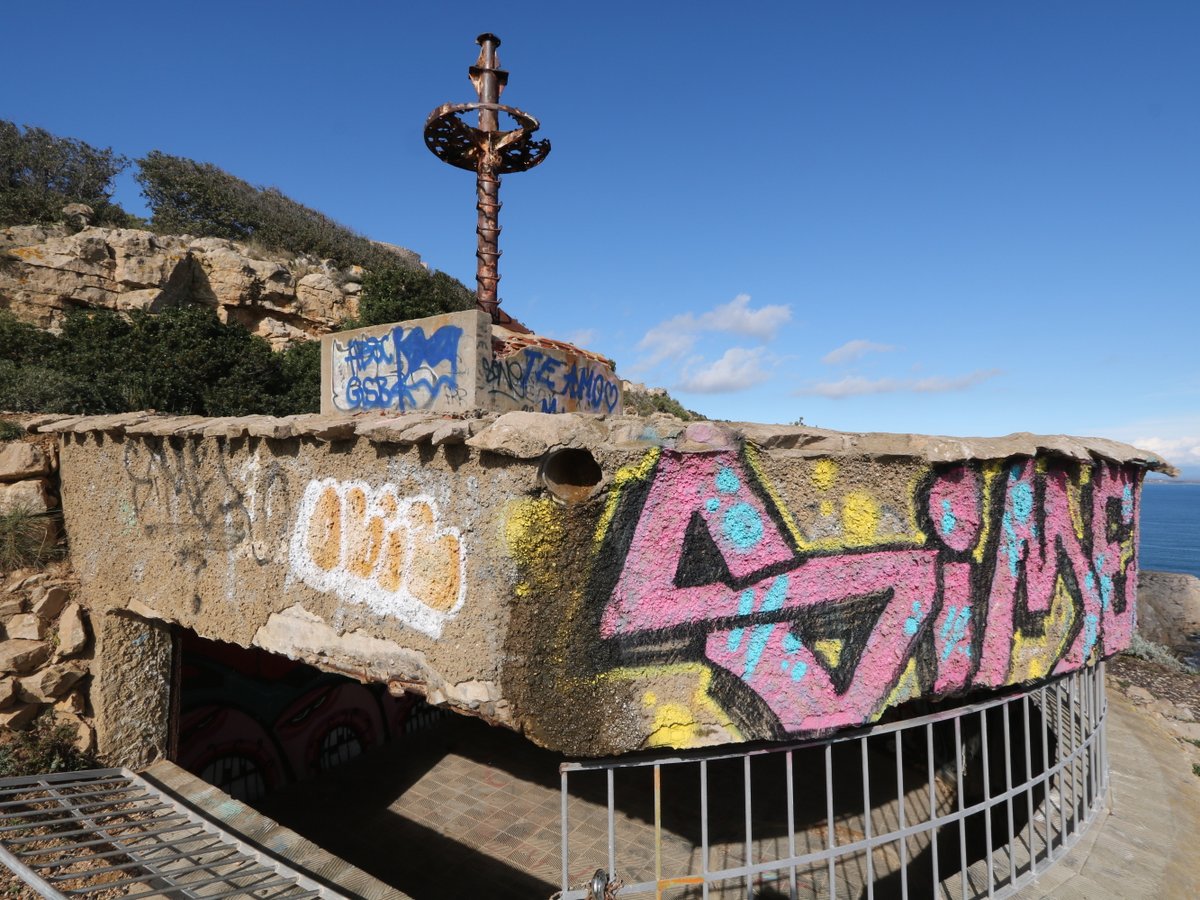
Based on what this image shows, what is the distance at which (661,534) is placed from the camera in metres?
3.31

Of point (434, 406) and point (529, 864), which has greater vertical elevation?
point (434, 406)

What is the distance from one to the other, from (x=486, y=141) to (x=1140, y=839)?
1091 cm

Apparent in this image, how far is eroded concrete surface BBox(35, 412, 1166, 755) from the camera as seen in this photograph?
326cm

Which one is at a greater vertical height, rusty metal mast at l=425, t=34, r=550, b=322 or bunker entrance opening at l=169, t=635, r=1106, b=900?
rusty metal mast at l=425, t=34, r=550, b=322

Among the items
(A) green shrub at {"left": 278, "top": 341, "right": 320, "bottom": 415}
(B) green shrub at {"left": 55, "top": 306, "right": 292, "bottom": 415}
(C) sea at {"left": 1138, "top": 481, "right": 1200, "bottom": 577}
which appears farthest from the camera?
(C) sea at {"left": 1138, "top": 481, "right": 1200, "bottom": 577}

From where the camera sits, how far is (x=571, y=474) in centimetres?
330

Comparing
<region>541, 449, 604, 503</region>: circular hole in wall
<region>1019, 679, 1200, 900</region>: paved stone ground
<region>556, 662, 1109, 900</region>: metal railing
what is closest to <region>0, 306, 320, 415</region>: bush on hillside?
<region>556, 662, 1109, 900</region>: metal railing

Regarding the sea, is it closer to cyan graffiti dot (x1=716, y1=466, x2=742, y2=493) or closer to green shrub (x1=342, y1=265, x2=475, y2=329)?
green shrub (x1=342, y1=265, x2=475, y2=329)

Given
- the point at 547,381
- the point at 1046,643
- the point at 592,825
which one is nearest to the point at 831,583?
the point at 1046,643

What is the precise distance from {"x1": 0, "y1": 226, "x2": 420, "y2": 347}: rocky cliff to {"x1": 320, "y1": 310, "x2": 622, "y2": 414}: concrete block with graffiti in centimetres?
1628

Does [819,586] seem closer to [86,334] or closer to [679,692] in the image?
[679,692]

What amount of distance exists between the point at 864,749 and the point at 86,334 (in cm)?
1756

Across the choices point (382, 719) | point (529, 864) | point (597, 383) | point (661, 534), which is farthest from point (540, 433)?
point (382, 719)

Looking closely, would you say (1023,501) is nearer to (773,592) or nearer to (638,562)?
(773,592)
